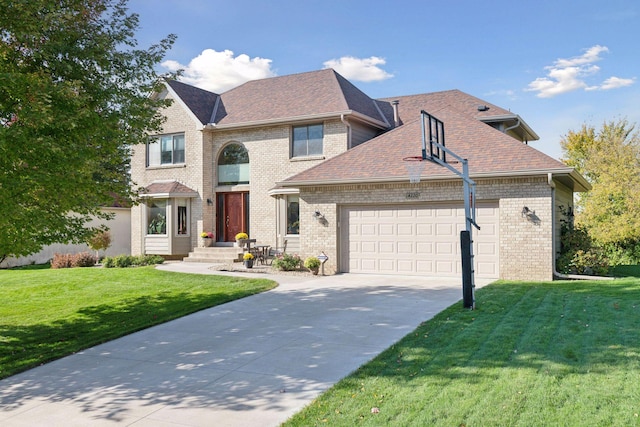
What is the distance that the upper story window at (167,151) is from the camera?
23359mm

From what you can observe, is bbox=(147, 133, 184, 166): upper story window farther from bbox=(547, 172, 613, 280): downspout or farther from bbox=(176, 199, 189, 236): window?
bbox=(547, 172, 613, 280): downspout

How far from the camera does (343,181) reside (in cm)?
1612

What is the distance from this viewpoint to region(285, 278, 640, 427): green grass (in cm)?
471

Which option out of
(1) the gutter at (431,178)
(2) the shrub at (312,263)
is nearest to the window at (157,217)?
(1) the gutter at (431,178)

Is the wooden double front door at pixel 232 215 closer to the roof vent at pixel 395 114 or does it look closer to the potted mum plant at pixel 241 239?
the potted mum plant at pixel 241 239

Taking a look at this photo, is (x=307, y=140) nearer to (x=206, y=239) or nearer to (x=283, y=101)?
(x=283, y=101)

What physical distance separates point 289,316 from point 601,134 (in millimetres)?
28156

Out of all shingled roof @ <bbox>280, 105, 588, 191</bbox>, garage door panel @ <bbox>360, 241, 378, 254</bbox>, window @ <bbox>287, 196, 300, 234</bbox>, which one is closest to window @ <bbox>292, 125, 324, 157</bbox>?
window @ <bbox>287, 196, 300, 234</bbox>

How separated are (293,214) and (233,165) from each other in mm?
4050

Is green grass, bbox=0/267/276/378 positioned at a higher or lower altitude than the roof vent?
lower

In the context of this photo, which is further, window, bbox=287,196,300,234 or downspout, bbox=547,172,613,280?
window, bbox=287,196,300,234

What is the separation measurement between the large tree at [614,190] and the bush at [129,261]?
71.4 feet

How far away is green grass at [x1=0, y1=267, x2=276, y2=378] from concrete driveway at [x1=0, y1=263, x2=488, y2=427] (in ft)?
1.61

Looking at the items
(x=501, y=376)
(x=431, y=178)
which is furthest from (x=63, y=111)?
(x=431, y=178)
